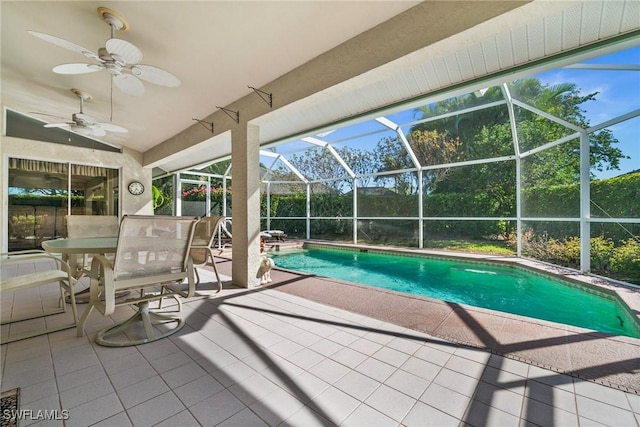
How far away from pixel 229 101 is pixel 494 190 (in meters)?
6.73

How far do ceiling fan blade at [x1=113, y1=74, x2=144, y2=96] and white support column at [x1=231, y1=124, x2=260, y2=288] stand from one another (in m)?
1.41

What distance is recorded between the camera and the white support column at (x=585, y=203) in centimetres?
448

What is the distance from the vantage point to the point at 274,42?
2.89 meters

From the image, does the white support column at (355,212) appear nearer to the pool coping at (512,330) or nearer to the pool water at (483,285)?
the pool water at (483,285)

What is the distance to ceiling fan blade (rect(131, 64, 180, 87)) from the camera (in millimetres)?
2639

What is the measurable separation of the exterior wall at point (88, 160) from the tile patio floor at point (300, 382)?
17.8 feet

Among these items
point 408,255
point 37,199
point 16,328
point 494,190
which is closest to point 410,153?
point 494,190

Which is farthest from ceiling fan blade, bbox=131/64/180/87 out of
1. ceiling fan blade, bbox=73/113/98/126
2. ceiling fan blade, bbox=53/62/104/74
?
ceiling fan blade, bbox=73/113/98/126

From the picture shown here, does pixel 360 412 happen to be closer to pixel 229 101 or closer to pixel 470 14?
pixel 470 14

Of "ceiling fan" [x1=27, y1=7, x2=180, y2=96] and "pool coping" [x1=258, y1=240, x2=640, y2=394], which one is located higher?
"ceiling fan" [x1=27, y1=7, x2=180, y2=96]

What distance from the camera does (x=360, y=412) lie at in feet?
4.77

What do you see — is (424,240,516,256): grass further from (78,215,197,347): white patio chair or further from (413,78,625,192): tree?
(78,215,197,347): white patio chair

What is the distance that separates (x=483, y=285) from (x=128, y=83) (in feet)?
21.3

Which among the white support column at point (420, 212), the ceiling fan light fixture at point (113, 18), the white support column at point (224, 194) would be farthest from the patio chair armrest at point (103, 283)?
the white support column at point (224, 194)
